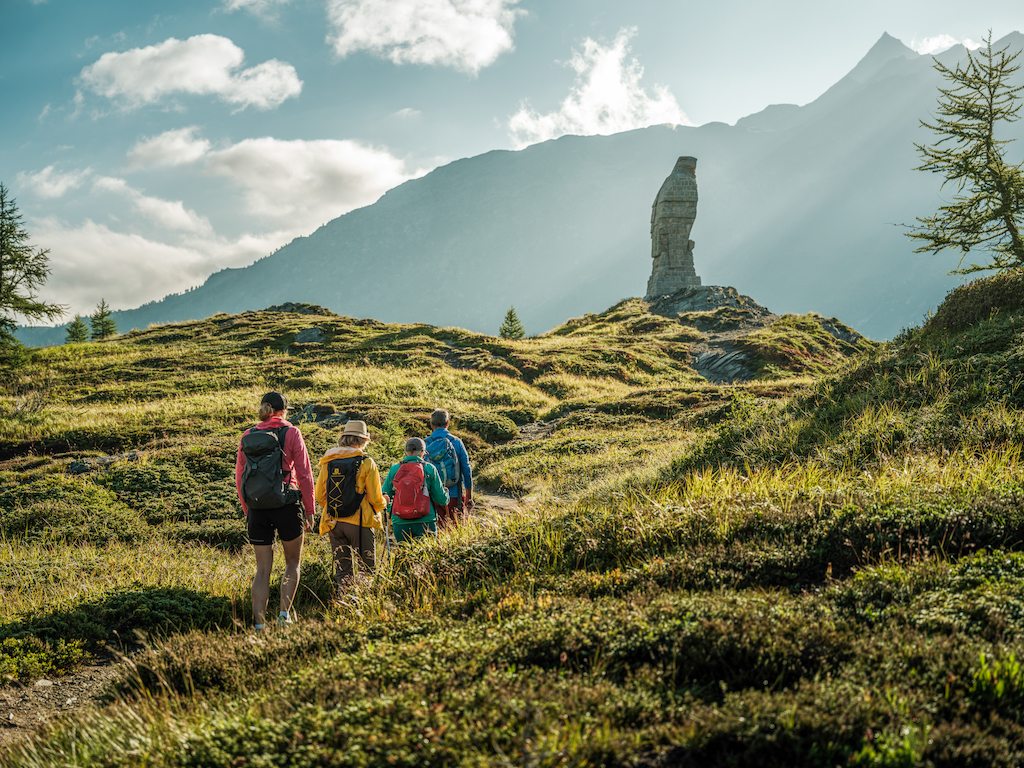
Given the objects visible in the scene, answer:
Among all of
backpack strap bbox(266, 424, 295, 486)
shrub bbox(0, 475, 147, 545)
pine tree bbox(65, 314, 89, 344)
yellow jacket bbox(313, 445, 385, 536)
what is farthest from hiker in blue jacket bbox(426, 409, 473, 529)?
pine tree bbox(65, 314, 89, 344)

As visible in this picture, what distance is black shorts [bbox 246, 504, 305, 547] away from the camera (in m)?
5.79

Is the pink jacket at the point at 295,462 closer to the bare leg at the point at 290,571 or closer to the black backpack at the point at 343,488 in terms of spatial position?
the black backpack at the point at 343,488

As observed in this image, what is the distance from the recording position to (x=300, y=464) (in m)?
5.91

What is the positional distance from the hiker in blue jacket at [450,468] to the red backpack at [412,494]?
656 mm

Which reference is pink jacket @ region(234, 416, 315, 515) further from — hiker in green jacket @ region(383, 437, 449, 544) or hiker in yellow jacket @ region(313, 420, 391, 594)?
hiker in green jacket @ region(383, 437, 449, 544)

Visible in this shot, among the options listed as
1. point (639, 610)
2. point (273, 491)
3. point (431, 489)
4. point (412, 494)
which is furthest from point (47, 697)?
point (639, 610)

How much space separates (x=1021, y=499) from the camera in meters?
4.56

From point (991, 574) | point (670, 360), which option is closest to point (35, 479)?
point (991, 574)

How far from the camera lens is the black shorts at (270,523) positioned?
5789 millimetres

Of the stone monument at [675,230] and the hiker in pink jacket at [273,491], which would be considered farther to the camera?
the stone monument at [675,230]

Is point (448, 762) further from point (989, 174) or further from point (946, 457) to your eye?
point (989, 174)

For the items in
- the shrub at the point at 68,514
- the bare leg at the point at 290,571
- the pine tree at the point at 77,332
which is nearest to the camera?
the bare leg at the point at 290,571

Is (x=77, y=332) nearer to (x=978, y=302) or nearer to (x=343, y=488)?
(x=343, y=488)

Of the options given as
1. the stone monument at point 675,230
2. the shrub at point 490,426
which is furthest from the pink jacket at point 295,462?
the stone monument at point 675,230
